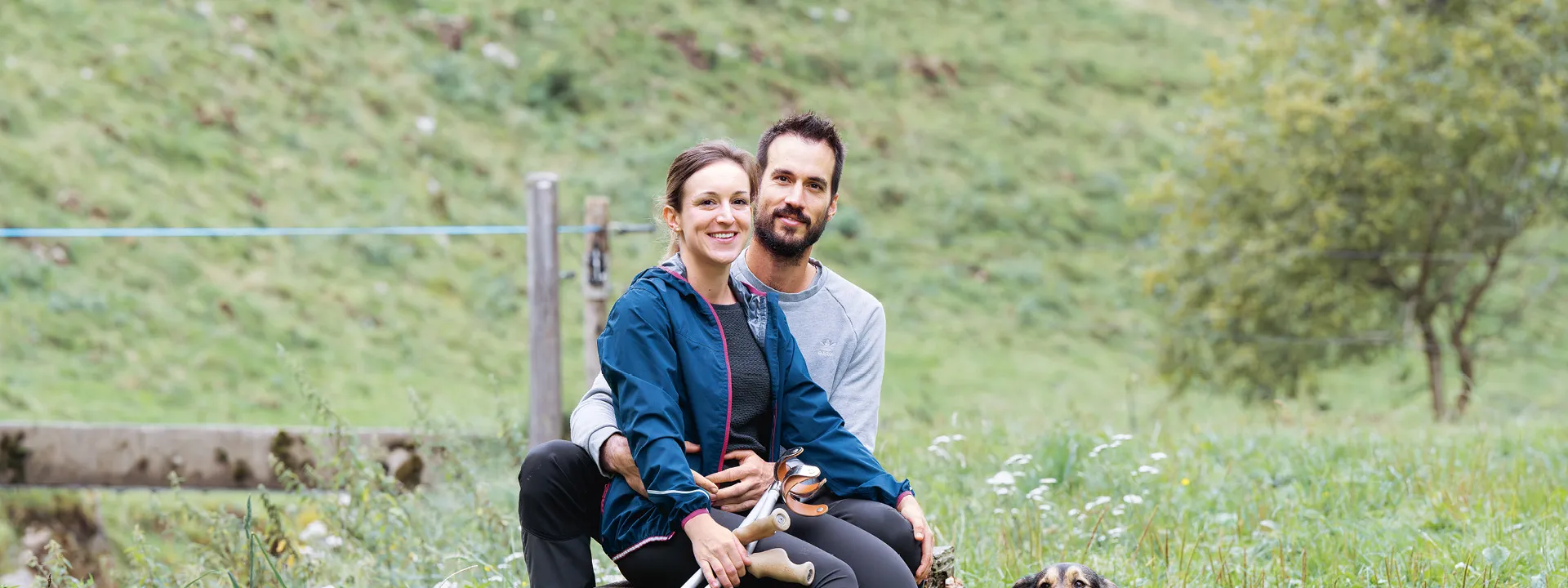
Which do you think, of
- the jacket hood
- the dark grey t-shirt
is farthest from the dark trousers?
the jacket hood

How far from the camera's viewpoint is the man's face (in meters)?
3.28

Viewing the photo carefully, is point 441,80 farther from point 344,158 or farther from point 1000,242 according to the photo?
point 1000,242

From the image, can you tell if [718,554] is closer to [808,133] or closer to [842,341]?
[842,341]

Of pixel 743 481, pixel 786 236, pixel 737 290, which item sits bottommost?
pixel 743 481

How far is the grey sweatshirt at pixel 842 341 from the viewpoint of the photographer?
326 cm

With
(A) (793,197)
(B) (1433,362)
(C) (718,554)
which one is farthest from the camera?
(B) (1433,362)

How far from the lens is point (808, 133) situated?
3.31 metres

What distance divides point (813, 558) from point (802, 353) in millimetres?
698

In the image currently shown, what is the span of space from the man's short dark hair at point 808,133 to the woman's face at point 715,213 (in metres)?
0.36

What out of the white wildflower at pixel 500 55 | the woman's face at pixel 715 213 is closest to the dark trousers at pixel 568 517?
the woman's face at pixel 715 213

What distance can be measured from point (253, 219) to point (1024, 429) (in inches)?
323

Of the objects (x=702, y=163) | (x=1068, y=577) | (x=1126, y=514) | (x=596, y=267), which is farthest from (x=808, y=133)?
(x=596, y=267)

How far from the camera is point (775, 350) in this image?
297 cm

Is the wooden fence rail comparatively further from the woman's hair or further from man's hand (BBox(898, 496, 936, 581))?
man's hand (BBox(898, 496, 936, 581))
